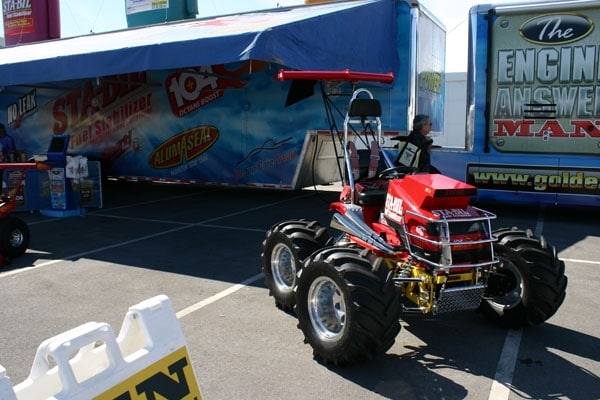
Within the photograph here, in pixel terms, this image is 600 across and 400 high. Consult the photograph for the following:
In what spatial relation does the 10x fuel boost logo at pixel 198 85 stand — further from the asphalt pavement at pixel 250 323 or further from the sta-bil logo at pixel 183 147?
the asphalt pavement at pixel 250 323

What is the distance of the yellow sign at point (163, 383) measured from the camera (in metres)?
2.13

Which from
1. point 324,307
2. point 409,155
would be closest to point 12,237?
point 324,307

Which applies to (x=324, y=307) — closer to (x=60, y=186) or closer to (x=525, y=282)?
(x=525, y=282)

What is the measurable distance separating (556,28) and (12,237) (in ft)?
28.2

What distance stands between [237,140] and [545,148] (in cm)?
632

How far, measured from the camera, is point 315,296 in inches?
160

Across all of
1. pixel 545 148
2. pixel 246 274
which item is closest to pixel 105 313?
pixel 246 274

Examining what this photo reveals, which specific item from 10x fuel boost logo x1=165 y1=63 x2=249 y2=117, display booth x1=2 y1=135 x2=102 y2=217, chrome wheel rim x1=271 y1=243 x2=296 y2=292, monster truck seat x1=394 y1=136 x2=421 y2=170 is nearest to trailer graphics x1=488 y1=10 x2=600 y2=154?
monster truck seat x1=394 y1=136 x2=421 y2=170

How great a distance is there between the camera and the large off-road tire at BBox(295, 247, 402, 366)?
3566mm

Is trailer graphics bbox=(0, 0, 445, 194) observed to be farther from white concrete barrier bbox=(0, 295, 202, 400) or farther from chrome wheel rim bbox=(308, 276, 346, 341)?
white concrete barrier bbox=(0, 295, 202, 400)

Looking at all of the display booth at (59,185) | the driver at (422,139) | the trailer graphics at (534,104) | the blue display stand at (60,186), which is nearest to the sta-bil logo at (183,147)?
the display booth at (59,185)

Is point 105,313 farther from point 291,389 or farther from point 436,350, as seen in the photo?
point 436,350

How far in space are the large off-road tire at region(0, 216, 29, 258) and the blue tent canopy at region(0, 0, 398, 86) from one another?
2.98m

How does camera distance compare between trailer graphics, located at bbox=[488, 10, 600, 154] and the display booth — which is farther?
the display booth
